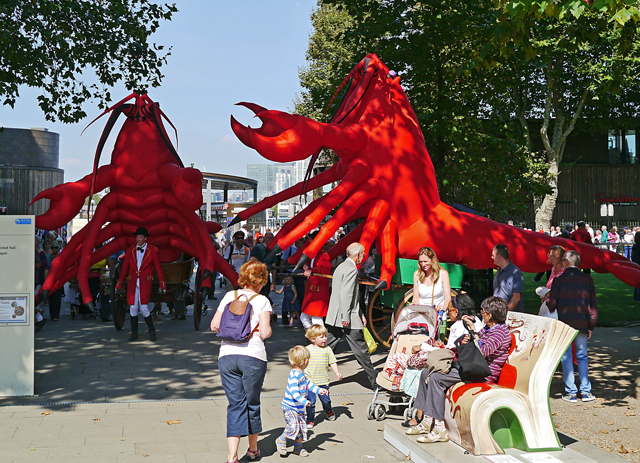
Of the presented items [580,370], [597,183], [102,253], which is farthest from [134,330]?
[597,183]

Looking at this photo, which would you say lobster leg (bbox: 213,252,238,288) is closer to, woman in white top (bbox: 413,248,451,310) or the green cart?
the green cart

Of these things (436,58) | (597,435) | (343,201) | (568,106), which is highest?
(568,106)

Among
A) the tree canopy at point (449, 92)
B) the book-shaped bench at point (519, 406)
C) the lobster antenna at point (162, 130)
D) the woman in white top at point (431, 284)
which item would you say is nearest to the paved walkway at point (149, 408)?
the book-shaped bench at point (519, 406)

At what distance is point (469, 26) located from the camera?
13.4 meters

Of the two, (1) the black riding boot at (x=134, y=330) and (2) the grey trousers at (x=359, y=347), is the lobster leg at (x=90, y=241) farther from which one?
(2) the grey trousers at (x=359, y=347)

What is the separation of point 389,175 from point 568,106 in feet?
100.0

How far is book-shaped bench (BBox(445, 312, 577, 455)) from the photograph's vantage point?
5383 millimetres

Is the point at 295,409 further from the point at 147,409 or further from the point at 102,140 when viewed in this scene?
the point at 102,140

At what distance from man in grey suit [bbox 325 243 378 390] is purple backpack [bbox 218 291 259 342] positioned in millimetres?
2423

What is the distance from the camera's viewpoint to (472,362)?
5816 mm

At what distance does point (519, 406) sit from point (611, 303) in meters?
12.0

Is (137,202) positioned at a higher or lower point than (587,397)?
higher

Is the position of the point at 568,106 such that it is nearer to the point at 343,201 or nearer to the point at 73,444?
the point at 343,201

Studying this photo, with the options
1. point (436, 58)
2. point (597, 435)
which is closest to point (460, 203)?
point (436, 58)
